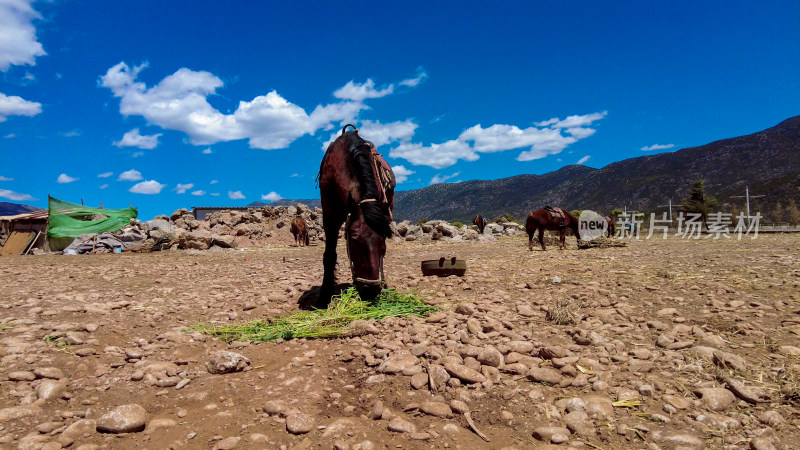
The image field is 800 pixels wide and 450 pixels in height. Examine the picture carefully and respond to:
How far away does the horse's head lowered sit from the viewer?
4215 mm

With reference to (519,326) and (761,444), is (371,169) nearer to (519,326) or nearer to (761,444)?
(519,326)

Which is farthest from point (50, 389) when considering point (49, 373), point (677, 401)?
point (677, 401)

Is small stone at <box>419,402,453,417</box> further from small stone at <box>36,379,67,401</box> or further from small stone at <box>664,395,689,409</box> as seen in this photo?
small stone at <box>36,379,67,401</box>

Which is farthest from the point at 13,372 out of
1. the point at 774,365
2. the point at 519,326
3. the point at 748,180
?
the point at 748,180

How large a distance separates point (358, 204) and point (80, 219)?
23.4 metres

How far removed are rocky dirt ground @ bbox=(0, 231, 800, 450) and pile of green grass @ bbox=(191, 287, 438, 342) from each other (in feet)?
0.52

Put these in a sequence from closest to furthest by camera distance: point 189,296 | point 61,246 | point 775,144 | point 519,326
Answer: point 519,326, point 189,296, point 61,246, point 775,144

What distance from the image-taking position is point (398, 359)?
3107 mm

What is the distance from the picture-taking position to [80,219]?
68.7 ft

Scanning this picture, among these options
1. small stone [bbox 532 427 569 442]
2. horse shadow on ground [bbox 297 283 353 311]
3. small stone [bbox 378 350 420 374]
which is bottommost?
small stone [bbox 532 427 569 442]

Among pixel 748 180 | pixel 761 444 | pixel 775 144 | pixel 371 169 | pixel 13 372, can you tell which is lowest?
pixel 761 444

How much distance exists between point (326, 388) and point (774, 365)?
3328 mm

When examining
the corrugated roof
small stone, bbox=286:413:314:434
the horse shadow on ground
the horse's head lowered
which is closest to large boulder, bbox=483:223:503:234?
the horse shadow on ground

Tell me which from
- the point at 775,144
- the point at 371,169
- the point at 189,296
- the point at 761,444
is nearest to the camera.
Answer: the point at 761,444
